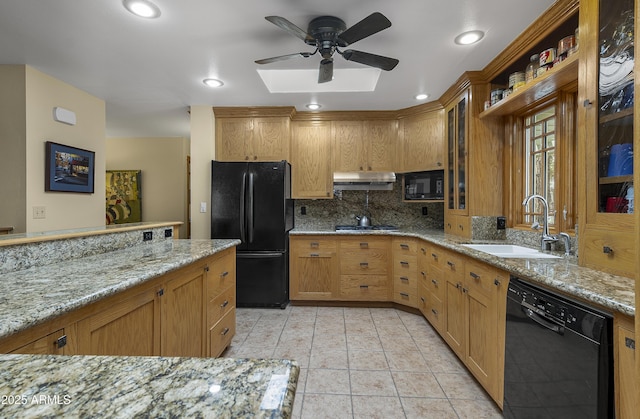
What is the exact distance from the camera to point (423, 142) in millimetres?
3420

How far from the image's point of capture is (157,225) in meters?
2.31

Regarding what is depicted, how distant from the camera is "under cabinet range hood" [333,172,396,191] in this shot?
3.56 m

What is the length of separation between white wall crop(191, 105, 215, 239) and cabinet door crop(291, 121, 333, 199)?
102cm

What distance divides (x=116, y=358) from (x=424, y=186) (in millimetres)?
3339

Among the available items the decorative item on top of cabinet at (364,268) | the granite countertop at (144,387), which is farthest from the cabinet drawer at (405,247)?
the granite countertop at (144,387)

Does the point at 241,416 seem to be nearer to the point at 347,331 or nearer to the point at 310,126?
the point at 347,331

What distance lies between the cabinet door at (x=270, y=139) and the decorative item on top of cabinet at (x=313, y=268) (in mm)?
1040

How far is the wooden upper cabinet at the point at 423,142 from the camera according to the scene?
3.28m

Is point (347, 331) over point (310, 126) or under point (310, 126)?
under

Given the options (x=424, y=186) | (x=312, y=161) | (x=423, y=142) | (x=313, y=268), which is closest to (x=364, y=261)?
(x=313, y=268)

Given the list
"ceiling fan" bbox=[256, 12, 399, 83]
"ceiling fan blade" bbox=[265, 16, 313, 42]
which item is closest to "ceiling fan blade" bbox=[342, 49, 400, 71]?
"ceiling fan" bbox=[256, 12, 399, 83]

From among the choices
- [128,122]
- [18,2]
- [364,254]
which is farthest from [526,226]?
[128,122]

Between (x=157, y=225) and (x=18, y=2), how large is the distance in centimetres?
157

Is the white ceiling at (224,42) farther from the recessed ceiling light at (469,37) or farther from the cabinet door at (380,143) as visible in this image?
the cabinet door at (380,143)
